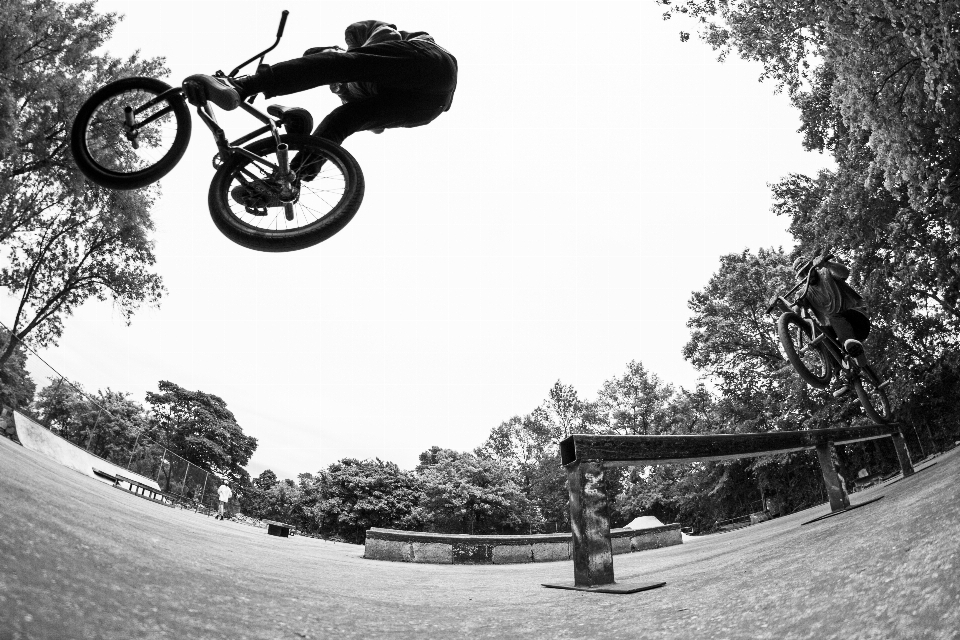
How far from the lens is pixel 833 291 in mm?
6680

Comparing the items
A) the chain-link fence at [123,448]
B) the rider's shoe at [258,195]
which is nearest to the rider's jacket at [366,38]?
the rider's shoe at [258,195]

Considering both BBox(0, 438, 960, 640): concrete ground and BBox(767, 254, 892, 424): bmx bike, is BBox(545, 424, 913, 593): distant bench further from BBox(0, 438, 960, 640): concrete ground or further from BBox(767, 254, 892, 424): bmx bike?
BBox(767, 254, 892, 424): bmx bike

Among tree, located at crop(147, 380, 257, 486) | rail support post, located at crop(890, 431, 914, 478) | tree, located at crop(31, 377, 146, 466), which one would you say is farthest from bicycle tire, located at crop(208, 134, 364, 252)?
tree, located at crop(147, 380, 257, 486)

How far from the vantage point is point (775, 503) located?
27625mm

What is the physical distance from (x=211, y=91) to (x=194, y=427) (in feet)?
231

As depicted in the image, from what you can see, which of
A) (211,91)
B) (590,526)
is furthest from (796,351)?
(211,91)

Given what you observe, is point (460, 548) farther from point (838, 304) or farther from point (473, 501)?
point (473, 501)

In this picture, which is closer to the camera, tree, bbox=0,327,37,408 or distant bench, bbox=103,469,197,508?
tree, bbox=0,327,37,408

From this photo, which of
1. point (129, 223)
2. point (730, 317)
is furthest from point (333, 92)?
point (730, 317)

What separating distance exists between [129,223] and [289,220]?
22.1 m

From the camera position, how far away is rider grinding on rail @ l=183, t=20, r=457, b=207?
3.81 m

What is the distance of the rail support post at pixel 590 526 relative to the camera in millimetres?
2967

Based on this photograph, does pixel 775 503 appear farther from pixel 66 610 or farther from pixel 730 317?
pixel 66 610

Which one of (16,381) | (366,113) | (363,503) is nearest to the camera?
(366,113)
